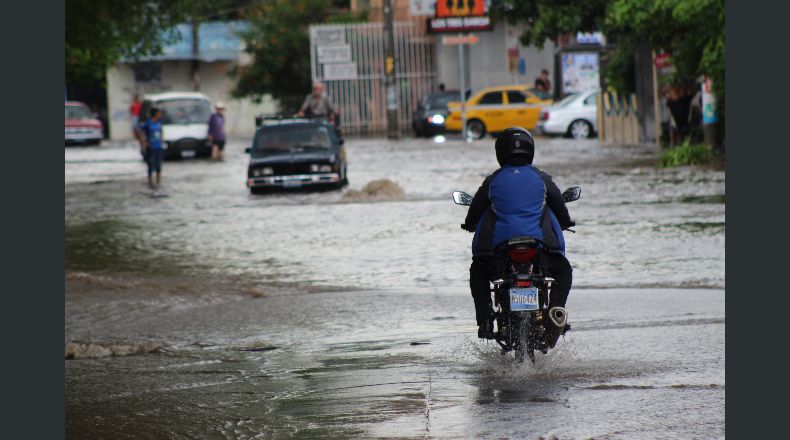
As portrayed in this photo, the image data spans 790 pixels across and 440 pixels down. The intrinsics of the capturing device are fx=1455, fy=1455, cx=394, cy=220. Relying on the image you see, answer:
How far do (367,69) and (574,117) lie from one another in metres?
14.8

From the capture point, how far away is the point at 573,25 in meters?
35.1

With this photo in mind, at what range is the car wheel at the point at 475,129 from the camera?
→ 4681 centimetres

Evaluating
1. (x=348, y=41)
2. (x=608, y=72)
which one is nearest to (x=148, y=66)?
(x=348, y=41)

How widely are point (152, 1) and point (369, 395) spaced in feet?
68.9

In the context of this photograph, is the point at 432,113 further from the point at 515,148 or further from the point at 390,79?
the point at 515,148

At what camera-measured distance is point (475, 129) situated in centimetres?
4688

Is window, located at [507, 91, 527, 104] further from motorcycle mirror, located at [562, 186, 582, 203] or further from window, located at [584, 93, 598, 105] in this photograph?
motorcycle mirror, located at [562, 186, 582, 203]

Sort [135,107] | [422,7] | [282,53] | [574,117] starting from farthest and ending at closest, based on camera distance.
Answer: [282,53] → [135,107] → [422,7] → [574,117]

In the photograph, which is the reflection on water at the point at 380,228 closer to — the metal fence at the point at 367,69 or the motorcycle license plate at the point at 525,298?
the motorcycle license plate at the point at 525,298

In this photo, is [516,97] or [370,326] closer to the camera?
[370,326]

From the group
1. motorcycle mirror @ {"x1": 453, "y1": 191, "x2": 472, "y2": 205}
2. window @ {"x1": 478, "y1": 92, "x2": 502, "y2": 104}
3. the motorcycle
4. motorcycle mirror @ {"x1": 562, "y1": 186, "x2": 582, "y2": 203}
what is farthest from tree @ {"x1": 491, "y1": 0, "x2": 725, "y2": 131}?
the motorcycle

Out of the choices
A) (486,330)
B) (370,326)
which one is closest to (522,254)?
(486,330)

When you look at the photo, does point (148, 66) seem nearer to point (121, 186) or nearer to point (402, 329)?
point (121, 186)

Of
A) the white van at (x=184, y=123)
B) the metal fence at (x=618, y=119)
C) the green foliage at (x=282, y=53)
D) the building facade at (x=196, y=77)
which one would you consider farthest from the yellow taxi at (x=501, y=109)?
the building facade at (x=196, y=77)
